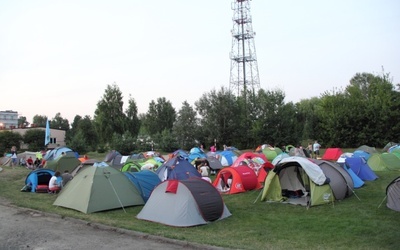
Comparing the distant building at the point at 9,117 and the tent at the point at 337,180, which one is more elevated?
the distant building at the point at 9,117

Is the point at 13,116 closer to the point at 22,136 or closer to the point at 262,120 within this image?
the point at 22,136

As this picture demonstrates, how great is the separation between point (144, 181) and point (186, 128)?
2847cm

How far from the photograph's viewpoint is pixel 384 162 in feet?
67.9

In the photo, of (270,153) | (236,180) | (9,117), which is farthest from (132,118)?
(9,117)

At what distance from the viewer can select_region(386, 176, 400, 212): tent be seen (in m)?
10.8

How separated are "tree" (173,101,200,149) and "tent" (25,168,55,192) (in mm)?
25222

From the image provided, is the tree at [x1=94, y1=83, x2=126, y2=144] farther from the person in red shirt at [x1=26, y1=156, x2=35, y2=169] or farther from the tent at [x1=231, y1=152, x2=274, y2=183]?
the tent at [x1=231, y1=152, x2=274, y2=183]

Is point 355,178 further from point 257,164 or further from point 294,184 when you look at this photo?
point 257,164

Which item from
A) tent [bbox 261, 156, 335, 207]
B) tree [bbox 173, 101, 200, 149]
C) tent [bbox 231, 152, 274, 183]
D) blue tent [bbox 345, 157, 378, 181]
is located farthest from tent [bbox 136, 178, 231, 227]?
tree [bbox 173, 101, 200, 149]

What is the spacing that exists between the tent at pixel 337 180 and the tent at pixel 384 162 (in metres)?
8.29

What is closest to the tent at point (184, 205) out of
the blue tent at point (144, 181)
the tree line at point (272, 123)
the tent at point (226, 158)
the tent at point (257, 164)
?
the blue tent at point (144, 181)

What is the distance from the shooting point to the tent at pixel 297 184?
1244cm

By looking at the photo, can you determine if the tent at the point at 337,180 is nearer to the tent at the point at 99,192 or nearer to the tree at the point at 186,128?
the tent at the point at 99,192

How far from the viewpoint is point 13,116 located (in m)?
155
